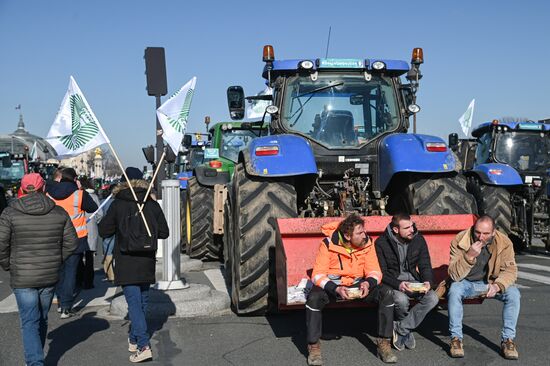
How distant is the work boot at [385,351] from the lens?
229 inches

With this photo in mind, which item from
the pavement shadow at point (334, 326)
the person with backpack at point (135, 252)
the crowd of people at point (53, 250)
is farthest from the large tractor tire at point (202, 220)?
the person with backpack at point (135, 252)

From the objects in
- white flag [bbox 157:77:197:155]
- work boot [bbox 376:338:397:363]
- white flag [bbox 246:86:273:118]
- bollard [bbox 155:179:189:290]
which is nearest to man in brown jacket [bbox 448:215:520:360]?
work boot [bbox 376:338:397:363]

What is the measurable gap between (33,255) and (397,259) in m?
3.08

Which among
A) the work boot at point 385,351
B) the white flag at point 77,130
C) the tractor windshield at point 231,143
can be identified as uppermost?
the white flag at point 77,130

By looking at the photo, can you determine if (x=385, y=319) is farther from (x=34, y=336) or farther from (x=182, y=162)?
(x=182, y=162)

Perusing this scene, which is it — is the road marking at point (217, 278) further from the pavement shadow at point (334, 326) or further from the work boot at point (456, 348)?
the work boot at point (456, 348)

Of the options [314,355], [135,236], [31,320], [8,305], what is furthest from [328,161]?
[8,305]

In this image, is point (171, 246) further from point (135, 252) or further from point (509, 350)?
point (509, 350)

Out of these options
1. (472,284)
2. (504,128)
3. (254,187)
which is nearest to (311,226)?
(254,187)

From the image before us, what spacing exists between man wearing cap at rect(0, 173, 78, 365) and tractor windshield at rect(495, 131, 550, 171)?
1063 centimetres

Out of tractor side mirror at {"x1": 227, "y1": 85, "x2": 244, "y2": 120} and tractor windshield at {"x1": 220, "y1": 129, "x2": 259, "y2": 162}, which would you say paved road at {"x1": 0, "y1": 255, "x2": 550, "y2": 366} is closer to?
tractor side mirror at {"x1": 227, "y1": 85, "x2": 244, "y2": 120}

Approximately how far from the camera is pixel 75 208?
353 inches

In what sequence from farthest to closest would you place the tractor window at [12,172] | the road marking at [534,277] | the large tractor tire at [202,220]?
the tractor window at [12,172]
the large tractor tire at [202,220]
the road marking at [534,277]

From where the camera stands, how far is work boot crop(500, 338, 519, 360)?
5875mm
